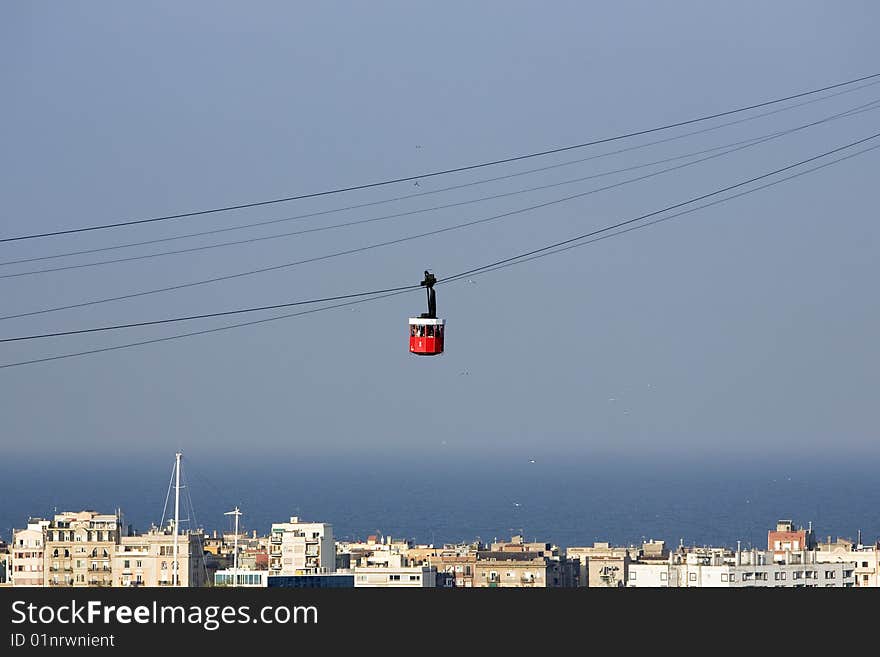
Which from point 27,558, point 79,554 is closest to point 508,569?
point 79,554

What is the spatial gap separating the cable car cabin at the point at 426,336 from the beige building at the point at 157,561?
58.2ft

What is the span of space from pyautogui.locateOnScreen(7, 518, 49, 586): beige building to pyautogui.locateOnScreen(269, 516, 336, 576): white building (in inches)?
172

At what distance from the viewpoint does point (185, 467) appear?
11744cm

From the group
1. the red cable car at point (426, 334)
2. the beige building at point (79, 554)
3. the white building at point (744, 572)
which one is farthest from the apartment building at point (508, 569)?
the red cable car at point (426, 334)

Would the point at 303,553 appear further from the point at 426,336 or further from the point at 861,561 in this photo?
the point at 426,336

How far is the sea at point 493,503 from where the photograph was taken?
73.8 m

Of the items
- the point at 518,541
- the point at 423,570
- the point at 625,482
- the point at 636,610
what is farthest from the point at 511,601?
the point at 625,482

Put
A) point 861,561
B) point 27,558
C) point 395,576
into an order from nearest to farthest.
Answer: point 395,576 → point 861,561 → point 27,558

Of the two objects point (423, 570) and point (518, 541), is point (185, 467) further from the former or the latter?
point (423, 570)

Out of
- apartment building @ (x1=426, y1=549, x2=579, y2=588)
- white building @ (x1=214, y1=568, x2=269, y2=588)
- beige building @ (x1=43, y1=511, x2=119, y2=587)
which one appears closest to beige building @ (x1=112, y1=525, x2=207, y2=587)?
beige building @ (x1=43, y1=511, x2=119, y2=587)

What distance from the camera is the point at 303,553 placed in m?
33.3

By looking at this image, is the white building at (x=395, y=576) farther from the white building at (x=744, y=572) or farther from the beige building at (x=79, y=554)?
the beige building at (x=79, y=554)

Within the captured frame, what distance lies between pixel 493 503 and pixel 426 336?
312ft

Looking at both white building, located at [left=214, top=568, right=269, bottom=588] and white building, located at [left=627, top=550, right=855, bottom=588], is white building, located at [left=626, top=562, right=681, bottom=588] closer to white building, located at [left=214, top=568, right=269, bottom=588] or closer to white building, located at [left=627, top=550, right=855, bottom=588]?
white building, located at [left=627, top=550, right=855, bottom=588]
